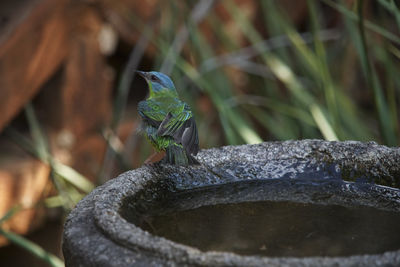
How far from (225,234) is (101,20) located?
7.05 feet

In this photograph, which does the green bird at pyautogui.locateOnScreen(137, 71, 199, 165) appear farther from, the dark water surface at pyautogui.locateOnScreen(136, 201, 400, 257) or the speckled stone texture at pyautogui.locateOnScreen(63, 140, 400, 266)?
the dark water surface at pyautogui.locateOnScreen(136, 201, 400, 257)

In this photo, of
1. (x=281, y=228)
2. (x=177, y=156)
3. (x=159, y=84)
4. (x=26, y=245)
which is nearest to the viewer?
(x=281, y=228)

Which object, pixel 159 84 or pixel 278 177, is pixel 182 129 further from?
pixel 159 84

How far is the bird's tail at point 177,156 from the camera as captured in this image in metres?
1.81

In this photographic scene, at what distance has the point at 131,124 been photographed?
3.72 meters

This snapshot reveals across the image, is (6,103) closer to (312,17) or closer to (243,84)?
(312,17)

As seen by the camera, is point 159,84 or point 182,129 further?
point 159,84

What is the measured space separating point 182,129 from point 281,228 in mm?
507

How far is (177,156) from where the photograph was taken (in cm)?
185

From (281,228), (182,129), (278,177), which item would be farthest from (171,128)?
(281,228)

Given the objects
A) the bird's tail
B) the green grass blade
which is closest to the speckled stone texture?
the bird's tail

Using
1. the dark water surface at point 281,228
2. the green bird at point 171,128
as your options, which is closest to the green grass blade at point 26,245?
the green bird at point 171,128

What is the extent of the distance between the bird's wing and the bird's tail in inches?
0.7

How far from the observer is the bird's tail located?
181 cm
